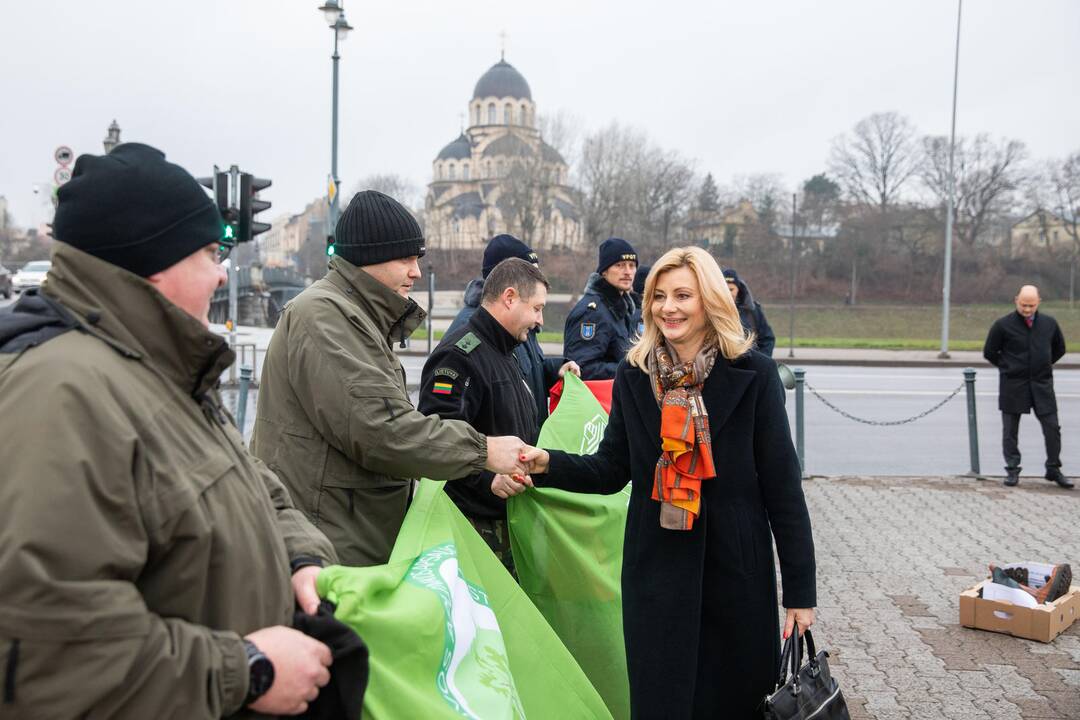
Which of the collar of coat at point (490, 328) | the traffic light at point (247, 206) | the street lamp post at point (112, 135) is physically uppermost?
the street lamp post at point (112, 135)

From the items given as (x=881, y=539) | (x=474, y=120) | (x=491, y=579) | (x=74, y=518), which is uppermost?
(x=474, y=120)

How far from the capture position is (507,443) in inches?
140

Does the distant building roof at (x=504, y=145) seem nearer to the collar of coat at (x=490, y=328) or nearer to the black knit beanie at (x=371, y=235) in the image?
the collar of coat at (x=490, y=328)

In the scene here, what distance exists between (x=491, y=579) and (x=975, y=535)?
19.5 feet

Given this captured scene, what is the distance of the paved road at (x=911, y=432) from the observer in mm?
11438

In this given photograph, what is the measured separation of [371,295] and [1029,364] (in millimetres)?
8521

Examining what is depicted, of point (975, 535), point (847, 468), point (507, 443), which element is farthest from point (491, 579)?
point (847, 468)

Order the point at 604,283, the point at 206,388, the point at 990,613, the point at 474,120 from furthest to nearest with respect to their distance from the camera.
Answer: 1. the point at 474,120
2. the point at 604,283
3. the point at 990,613
4. the point at 206,388

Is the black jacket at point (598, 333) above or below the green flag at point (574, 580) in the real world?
above

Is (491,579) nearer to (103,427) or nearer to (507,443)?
(507,443)

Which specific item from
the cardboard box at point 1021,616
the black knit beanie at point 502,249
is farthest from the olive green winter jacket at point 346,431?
the cardboard box at point 1021,616

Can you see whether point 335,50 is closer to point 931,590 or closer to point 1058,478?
point 1058,478

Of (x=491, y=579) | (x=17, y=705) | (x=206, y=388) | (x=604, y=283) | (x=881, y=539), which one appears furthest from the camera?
(x=881, y=539)

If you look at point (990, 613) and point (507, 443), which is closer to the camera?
point (507, 443)
